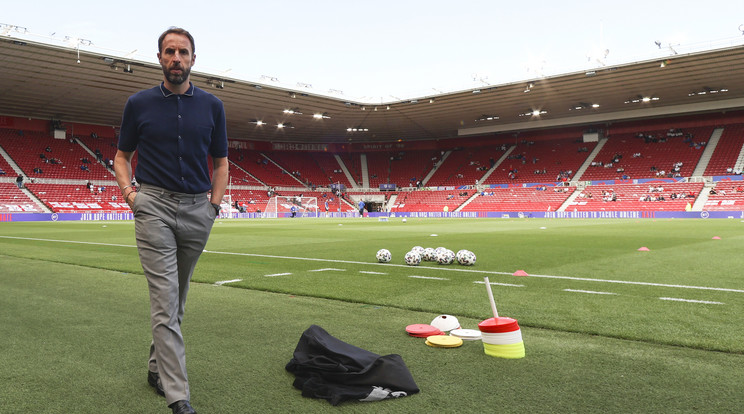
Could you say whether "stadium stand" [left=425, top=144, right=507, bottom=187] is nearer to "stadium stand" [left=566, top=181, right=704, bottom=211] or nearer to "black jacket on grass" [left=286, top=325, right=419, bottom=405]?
"stadium stand" [left=566, top=181, right=704, bottom=211]

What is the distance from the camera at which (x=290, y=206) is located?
5659cm

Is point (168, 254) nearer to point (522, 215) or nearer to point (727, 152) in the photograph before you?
point (522, 215)

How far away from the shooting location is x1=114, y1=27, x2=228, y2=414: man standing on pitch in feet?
9.68

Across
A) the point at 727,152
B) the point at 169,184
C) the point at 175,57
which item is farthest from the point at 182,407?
the point at 727,152

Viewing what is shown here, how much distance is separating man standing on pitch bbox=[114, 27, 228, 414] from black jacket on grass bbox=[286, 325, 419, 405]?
800 mm

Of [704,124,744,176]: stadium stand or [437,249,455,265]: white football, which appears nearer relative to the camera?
[437,249,455,265]: white football

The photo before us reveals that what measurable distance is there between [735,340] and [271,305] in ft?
15.0

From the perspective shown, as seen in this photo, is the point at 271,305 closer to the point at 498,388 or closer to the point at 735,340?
the point at 498,388

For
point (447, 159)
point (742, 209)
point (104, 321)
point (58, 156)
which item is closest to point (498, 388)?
point (104, 321)

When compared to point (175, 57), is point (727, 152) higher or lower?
higher

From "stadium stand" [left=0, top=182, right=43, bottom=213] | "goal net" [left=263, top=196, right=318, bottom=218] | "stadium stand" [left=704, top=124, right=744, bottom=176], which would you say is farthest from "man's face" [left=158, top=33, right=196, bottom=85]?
"stadium stand" [left=704, top=124, right=744, bottom=176]

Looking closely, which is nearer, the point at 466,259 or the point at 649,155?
the point at 466,259

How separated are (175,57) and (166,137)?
0.49 m

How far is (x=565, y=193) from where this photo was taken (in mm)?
51688
